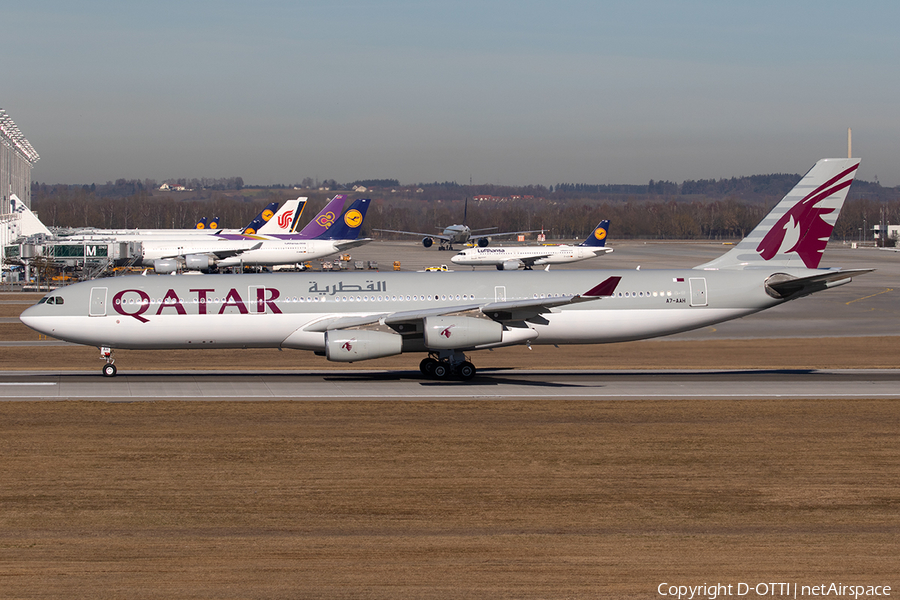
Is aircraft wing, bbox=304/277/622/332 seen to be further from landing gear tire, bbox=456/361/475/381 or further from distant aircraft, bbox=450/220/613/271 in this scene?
distant aircraft, bbox=450/220/613/271

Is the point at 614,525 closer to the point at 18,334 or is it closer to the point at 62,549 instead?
the point at 62,549

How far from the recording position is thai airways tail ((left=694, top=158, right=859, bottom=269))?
37.7m

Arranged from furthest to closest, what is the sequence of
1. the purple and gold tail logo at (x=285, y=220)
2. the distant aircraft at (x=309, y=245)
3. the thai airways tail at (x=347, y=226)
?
the purple and gold tail logo at (x=285, y=220), the thai airways tail at (x=347, y=226), the distant aircraft at (x=309, y=245)

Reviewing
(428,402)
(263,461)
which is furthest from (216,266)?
(263,461)

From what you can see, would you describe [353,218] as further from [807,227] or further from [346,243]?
[807,227]

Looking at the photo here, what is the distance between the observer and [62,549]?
15.3 meters

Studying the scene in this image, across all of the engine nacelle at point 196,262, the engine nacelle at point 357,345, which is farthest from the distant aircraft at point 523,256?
the engine nacelle at point 357,345

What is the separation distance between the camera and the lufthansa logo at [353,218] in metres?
100

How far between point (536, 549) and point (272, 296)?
71.0 feet

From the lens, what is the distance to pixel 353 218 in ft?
330

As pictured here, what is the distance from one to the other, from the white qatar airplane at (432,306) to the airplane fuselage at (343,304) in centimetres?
5

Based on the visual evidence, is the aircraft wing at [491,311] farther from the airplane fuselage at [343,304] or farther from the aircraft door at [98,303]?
the aircraft door at [98,303]

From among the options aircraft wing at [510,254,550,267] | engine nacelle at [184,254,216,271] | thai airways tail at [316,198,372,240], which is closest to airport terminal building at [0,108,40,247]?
engine nacelle at [184,254,216,271]

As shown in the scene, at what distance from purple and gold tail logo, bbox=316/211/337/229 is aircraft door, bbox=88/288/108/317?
6514 cm
